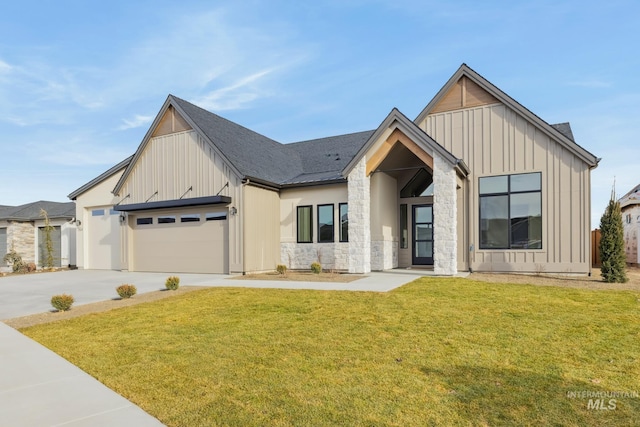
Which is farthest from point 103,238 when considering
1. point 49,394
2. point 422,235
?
point 49,394

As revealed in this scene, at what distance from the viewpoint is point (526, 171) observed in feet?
44.7

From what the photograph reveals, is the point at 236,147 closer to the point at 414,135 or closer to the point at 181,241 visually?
the point at 181,241

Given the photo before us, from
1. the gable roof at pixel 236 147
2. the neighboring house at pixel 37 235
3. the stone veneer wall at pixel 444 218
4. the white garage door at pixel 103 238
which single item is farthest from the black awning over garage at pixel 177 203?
the stone veneer wall at pixel 444 218

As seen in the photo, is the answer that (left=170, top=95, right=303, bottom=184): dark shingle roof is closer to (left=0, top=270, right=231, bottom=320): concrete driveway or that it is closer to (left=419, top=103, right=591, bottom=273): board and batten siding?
(left=0, top=270, right=231, bottom=320): concrete driveway

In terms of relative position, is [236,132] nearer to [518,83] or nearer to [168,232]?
[168,232]

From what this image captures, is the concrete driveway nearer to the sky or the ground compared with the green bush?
nearer to the ground

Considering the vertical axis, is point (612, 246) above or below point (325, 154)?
Answer: below

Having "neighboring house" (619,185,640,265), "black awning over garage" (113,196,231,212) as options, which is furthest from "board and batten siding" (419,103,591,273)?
"black awning over garage" (113,196,231,212)

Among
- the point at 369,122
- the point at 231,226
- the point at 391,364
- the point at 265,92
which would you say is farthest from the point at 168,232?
the point at 391,364

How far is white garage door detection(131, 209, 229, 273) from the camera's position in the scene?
1672cm

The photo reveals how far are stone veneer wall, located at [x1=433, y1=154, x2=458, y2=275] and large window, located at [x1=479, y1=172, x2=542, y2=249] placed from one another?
81.9 inches

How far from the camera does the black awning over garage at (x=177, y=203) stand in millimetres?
15859

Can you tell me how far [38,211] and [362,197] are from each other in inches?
932

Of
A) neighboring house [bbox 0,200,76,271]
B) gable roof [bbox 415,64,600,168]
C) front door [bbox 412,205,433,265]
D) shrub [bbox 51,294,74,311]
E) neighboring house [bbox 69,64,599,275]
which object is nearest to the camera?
shrub [bbox 51,294,74,311]
